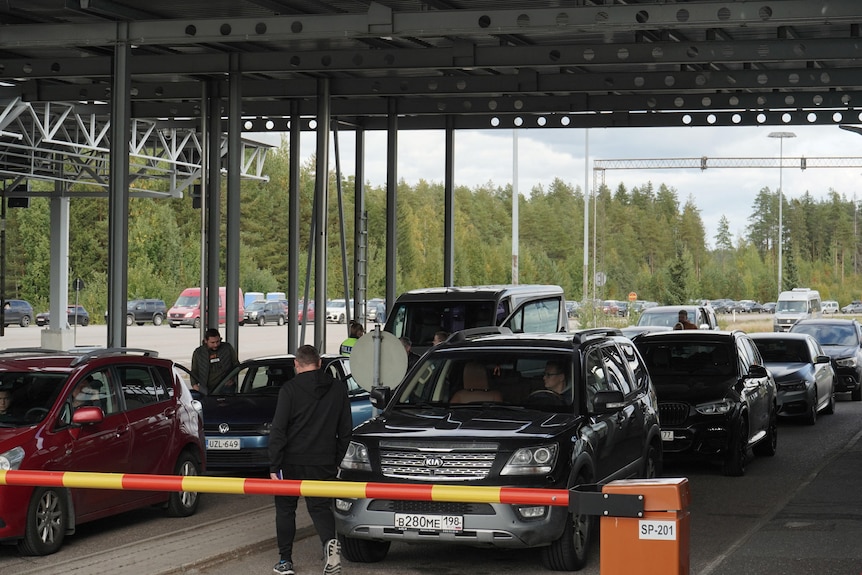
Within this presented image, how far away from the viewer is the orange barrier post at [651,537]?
5.26 meters

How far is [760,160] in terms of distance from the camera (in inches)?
4198

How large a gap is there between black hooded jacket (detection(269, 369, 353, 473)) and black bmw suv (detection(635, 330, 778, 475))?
23.2 ft

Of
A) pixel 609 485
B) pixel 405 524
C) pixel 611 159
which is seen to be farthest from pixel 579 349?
pixel 611 159

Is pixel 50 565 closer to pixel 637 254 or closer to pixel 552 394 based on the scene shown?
pixel 552 394

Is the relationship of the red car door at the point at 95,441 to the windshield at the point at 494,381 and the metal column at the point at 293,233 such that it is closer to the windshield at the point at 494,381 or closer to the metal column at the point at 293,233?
the windshield at the point at 494,381

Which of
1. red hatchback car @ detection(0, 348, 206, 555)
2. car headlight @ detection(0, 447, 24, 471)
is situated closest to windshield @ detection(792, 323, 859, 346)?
red hatchback car @ detection(0, 348, 206, 555)

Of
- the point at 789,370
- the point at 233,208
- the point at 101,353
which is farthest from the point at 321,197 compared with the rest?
the point at 101,353

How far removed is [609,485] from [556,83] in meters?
22.7

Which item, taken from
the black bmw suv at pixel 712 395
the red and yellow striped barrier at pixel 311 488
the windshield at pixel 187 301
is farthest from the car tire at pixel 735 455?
the windshield at pixel 187 301

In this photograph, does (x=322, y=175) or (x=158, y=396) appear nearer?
(x=158, y=396)

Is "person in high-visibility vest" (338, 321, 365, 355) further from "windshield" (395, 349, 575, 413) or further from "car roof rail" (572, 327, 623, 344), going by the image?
"windshield" (395, 349, 575, 413)

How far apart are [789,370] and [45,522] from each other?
15.1 meters

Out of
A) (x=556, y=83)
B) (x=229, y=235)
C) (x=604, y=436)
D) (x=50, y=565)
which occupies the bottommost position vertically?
(x=50, y=565)

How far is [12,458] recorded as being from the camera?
10.5 metres
